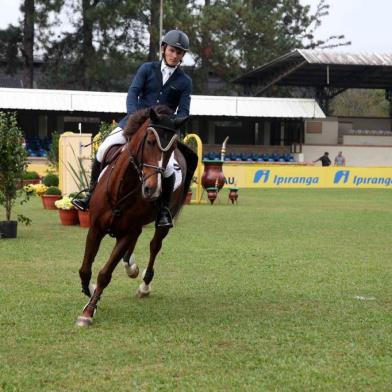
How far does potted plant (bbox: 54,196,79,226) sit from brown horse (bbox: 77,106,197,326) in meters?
8.27

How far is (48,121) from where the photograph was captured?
47.7 meters

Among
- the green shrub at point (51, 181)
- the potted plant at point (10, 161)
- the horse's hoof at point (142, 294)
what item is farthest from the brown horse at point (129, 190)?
the green shrub at point (51, 181)

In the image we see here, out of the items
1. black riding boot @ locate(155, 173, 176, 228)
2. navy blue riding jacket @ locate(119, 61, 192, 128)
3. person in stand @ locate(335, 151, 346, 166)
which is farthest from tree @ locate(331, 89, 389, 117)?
black riding boot @ locate(155, 173, 176, 228)

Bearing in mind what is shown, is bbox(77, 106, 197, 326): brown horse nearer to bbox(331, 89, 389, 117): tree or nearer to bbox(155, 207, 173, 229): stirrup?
bbox(155, 207, 173, 229): stirrup

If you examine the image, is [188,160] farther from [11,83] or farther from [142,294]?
[11,83]

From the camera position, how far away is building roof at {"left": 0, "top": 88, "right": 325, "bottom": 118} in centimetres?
4353

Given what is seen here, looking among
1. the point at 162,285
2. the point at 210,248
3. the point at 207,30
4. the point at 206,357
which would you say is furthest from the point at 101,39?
the point at 206,357

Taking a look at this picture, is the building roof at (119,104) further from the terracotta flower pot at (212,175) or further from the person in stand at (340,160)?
the terracotta flower pot at (212,175)

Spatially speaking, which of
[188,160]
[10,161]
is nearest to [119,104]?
[10,161]

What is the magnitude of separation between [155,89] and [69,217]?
8.45 meters

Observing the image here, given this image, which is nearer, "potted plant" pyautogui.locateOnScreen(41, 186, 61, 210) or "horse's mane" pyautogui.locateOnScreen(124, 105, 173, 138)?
"horse's mane" pyautogui.locateOnScreen(124, 105, 173, 138)

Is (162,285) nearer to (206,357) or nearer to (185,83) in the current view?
(185,83)

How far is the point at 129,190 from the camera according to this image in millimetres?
6988

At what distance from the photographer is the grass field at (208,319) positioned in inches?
201
